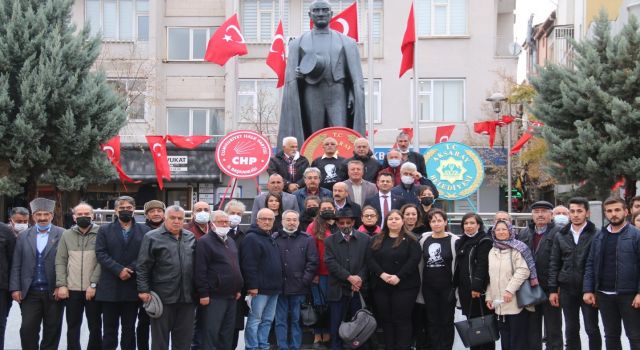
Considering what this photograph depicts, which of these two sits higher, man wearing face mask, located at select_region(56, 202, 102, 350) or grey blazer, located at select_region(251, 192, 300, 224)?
grey blazer, located at select_region(251, 192, 300, 224)

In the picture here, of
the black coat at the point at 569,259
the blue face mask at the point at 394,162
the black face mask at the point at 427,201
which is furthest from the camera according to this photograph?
the blue face mask at the point at 394,162

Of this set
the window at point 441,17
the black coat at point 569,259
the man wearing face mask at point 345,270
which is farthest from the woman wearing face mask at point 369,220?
the window at point 441,17

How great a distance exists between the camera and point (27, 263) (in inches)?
397

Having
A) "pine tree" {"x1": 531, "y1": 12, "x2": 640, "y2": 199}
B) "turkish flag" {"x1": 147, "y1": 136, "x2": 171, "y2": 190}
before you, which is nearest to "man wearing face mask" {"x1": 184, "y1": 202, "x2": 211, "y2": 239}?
"pine tree" {"x1": 531, "y1": 12, "x2": 640, "y2": 199}

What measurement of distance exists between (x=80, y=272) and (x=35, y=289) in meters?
0.67

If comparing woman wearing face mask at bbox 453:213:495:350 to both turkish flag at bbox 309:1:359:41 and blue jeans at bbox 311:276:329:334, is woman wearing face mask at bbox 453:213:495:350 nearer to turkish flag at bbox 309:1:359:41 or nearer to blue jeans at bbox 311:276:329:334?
blue jeans at bbox 311:276:329:334

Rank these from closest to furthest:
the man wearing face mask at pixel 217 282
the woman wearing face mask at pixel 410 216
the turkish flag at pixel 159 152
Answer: the man wearing face mask at pixel 217 282
the woman wearing face mask at pixel 410 216
the turkish flag at pixel 159 152

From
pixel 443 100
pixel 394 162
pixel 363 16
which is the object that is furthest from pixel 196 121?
pixel 394 162

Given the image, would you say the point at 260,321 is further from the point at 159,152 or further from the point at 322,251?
the point at 159,152

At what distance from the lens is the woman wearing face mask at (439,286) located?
9984 mm

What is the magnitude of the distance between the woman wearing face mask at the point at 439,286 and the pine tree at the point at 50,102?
1663 centimetres

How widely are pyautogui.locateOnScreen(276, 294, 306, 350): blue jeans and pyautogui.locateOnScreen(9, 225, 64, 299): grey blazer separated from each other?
2.64 m

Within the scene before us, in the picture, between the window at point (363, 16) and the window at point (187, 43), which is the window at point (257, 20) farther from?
the window at point (187, 43)

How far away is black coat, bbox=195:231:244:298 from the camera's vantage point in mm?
9445
